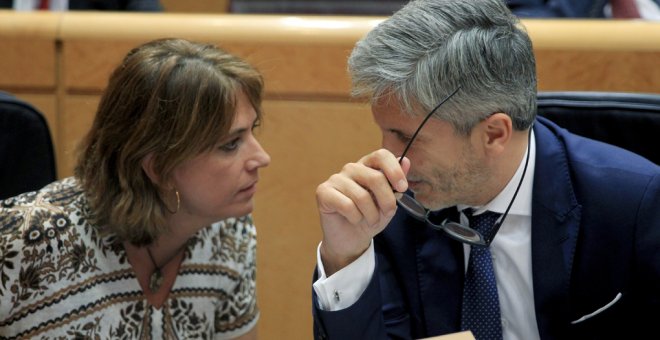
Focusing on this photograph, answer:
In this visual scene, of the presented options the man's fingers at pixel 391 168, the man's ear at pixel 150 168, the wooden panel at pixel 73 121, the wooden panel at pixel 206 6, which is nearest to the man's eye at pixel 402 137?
the man's fingers at pixel 391 168

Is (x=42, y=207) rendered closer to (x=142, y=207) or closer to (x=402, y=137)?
(x=142, y=207)

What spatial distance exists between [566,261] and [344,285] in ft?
1.14

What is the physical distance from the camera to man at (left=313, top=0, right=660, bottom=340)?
53.8 inches

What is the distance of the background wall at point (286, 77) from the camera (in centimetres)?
203

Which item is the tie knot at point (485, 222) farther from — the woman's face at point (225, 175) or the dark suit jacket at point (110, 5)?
the dark suit jacket at point (110, 5)

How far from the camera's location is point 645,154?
1.57 metres

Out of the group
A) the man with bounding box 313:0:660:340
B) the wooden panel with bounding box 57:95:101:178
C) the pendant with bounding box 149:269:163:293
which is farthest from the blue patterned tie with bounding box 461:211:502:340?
the wooden panel with bounding box 57:95:101:178

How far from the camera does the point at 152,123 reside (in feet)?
5.11

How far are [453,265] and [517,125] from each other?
0.80 feet

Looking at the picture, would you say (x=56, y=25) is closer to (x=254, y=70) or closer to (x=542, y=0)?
(x=254, y=70)

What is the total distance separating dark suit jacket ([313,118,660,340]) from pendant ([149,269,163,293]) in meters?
0.38

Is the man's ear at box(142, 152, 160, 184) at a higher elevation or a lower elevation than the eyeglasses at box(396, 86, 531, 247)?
lower

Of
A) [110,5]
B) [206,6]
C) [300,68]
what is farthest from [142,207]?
[206,6]

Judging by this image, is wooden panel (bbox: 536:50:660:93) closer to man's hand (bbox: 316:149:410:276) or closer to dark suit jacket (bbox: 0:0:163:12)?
man's hand (bbox: 316:149:410:276)
